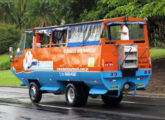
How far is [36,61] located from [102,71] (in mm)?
4552

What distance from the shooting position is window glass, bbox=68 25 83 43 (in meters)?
16.8

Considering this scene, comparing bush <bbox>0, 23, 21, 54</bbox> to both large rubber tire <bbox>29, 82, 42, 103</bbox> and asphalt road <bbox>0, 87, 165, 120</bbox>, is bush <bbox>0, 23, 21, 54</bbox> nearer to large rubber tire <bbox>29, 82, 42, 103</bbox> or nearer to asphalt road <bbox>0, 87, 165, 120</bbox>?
large rubber tire <bbox>29, 82, 42, 103</bbox>

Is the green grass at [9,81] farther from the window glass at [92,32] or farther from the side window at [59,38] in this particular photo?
the window glass at [92,32]

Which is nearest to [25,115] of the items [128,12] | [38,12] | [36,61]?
[36,61]

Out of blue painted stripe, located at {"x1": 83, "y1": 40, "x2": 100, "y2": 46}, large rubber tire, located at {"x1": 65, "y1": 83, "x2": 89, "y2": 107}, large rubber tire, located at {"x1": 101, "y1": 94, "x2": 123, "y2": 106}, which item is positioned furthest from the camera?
large rubber tire, located at {"x1": 101, "y1": 94, "x2": 123, "y2": 106}

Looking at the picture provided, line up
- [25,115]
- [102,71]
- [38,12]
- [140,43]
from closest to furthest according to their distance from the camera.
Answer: [25,115]
[102,71]
[140,43]
[38,12]

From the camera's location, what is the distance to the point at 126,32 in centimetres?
1620

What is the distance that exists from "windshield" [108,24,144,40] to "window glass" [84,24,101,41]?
0.40m

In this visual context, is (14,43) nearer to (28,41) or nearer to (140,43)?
(28,41)

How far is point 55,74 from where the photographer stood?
58.9ft

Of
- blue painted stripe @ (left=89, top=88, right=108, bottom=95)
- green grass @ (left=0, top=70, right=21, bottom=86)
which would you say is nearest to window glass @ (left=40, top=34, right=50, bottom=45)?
blue painted stripe @ (left=89, top=88, right=108, bottom=95)

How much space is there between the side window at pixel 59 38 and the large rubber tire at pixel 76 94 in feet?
5.95

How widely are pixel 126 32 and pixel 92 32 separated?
125 centimetres

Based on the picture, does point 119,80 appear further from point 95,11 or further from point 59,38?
point 95,11
